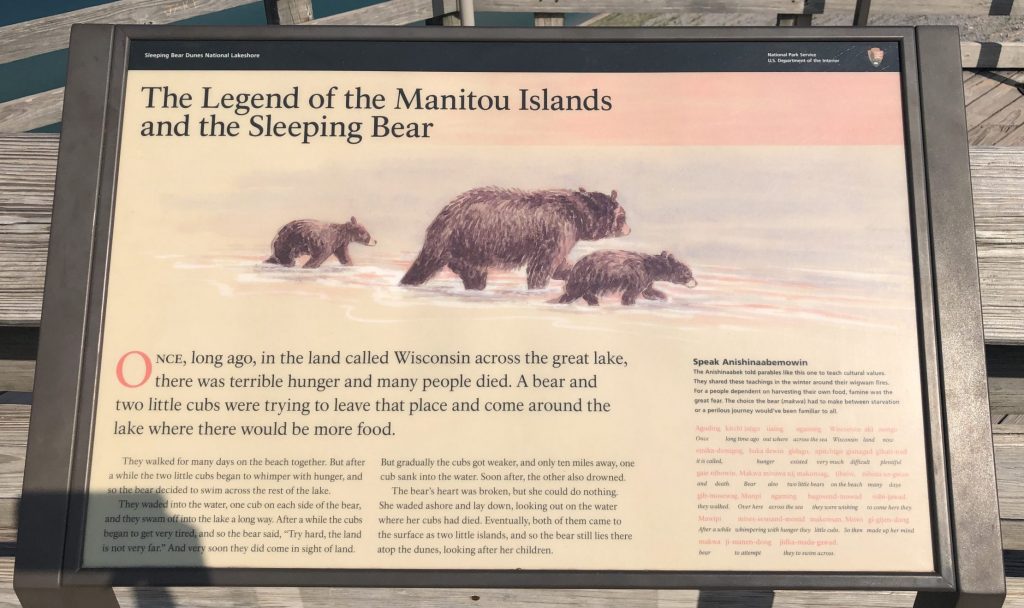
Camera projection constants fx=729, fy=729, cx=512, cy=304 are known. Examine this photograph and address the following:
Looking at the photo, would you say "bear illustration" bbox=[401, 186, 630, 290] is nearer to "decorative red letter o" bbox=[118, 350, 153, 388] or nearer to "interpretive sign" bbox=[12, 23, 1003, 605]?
"interpretive sign" bbox=[12, 23, 1003, 605]

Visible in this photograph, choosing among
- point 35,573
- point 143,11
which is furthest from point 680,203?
point 143,11

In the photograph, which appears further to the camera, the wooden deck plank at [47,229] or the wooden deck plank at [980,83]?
the wooden deck plank at [980,83]

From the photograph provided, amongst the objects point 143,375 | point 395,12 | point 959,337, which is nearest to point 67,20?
point 395,12

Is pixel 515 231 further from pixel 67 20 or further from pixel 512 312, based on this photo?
pixel 67 20

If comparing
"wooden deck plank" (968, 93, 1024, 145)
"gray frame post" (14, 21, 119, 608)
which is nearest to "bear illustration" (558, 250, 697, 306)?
"gray frame post" (14, 21, 119, 608)

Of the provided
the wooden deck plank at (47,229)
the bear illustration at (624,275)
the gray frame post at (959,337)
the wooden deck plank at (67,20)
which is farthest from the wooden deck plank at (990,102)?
the wooden deck plank at (67,20)

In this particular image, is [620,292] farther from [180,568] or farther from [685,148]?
[180,568]

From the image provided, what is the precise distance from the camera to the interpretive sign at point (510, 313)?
1456 mm

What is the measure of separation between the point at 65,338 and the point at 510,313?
0.93 meters

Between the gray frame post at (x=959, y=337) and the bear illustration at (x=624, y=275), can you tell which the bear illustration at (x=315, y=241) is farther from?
the gray frame post at (x=959, y=337)

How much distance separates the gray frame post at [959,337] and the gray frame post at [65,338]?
1.76 meters

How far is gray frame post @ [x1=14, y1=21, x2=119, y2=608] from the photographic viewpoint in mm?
1440

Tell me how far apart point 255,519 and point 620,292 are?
0.87 metres

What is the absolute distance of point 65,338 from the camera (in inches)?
59.6
